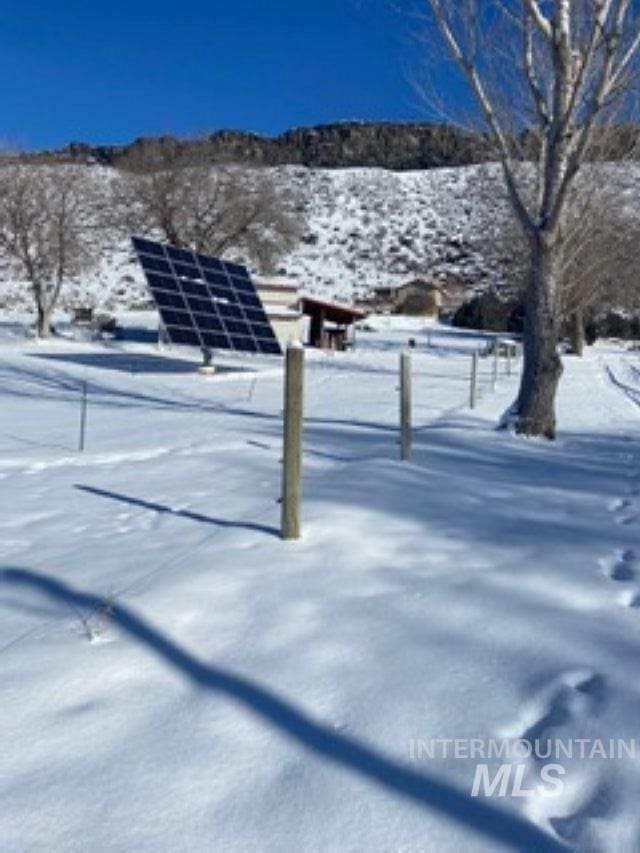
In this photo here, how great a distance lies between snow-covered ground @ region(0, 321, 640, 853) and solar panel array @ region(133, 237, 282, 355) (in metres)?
15.2

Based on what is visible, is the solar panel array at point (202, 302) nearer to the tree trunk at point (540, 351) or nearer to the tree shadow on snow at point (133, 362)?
the tree shadow on snow at point (133, 362)

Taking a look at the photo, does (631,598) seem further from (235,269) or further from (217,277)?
(235,269)

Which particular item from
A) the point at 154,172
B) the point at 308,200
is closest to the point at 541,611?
the point at 154,172

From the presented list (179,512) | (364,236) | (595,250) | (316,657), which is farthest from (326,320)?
(364,236)

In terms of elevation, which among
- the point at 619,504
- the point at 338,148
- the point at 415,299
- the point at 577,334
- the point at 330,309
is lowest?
the point at 577,334

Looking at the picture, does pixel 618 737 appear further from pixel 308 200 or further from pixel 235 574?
pixel 308 200

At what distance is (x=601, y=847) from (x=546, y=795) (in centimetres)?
29

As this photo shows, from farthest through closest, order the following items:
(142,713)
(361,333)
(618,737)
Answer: (361,333), (142,713), (618,737)

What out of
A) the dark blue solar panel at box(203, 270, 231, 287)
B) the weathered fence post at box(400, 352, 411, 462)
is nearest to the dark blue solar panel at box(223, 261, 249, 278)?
the dark blue solar panel at box(203, 270, 231, 287)

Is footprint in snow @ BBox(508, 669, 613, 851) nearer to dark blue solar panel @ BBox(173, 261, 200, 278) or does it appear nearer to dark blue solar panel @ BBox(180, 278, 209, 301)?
dark blue solar panel @ BBox(180, 278, 209, 301)

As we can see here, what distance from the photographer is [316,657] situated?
12.0ft

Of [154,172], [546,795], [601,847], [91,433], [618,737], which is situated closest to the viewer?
[601,847]

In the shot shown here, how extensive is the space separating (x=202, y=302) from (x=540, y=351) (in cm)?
1385

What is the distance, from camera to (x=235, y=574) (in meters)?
4.74
